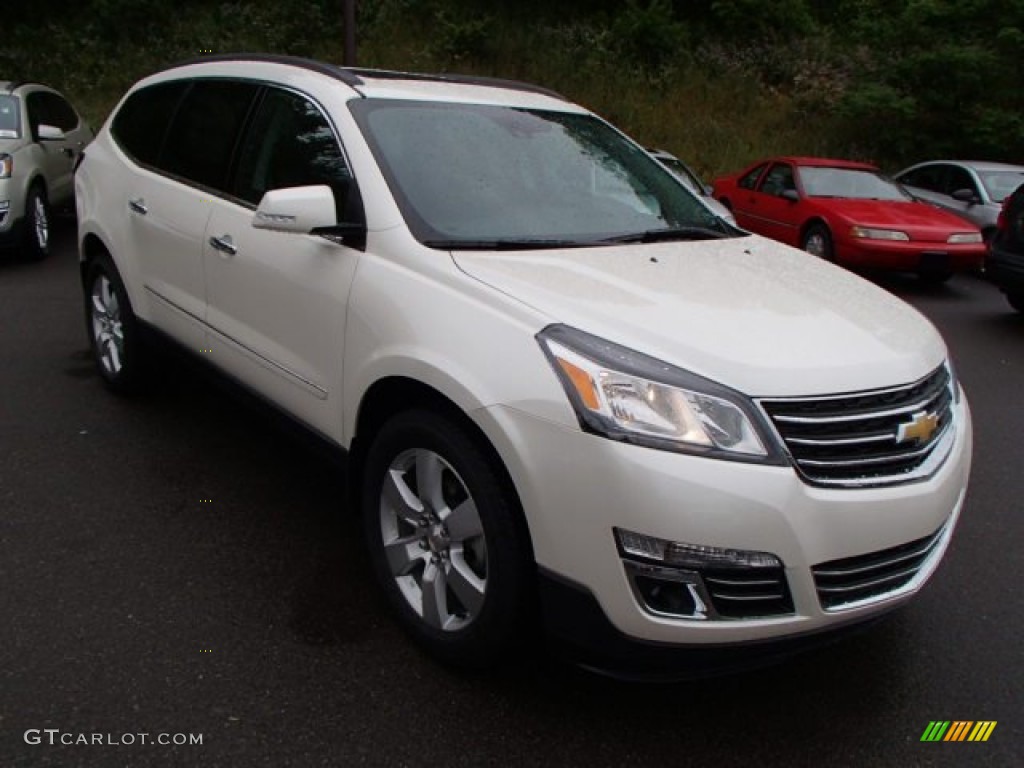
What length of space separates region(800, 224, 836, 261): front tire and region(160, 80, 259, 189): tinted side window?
7705mm

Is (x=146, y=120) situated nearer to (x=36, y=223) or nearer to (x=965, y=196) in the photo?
(x=36, y=223)

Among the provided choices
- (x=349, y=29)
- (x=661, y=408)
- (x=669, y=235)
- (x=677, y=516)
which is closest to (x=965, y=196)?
(x=349, y=29)

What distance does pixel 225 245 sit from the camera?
363 centimetres

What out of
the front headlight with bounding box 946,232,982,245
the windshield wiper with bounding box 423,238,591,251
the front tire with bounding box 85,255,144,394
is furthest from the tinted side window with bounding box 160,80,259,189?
the front headlight with bounding box 946,232,982,245

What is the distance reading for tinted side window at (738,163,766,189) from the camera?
1215 cm

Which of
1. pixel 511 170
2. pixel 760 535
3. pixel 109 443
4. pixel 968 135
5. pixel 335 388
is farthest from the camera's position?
pixel 968 135

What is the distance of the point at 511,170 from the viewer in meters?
3.36

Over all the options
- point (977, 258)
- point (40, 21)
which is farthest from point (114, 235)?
point (40, 21)

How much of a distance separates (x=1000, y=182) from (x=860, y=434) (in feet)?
36.4

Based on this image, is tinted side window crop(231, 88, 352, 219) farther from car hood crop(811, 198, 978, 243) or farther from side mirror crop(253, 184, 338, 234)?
car hood crop(811, 198, 978, 243)

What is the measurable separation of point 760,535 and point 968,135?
17.7 meters

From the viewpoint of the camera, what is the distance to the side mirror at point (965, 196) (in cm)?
1138

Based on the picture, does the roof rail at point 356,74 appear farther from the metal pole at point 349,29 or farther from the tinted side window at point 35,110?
the metal pole at point 349,29

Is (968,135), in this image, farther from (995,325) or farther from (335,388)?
(335,388)
